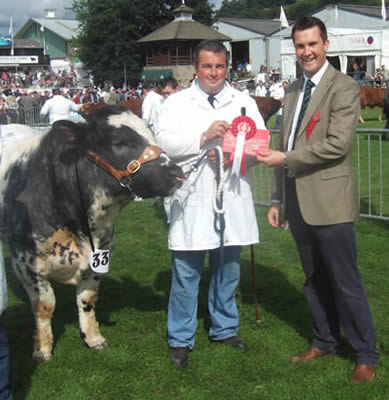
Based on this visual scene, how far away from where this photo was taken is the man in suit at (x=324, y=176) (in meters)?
3.37

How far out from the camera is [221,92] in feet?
12.8

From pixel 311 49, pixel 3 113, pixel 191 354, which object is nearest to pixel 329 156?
pixel 311 49

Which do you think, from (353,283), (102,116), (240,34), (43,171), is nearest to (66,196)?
(43,171)

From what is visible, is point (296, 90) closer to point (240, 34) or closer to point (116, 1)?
point (116, 1)

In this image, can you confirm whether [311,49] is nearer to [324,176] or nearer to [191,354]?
[324,176]

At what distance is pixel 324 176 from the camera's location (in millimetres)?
3488

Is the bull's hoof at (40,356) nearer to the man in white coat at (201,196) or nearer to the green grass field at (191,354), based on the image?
the green grass field at (191,354)

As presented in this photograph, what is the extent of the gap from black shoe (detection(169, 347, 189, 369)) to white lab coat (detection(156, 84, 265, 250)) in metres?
0.89

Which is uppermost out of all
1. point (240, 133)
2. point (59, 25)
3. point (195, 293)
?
point (59, 25)

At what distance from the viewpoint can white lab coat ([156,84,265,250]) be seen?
12.5 ft

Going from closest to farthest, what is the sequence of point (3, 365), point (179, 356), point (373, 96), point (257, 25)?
point (3, 365), point (179, 356), point (373, 96), point (257, 25)

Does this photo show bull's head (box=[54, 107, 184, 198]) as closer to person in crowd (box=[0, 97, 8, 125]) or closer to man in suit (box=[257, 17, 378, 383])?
man in suit (box=[257, 17, 378, 383])

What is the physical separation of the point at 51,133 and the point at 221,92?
133 centimetres

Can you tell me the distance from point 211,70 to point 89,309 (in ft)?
7.26
